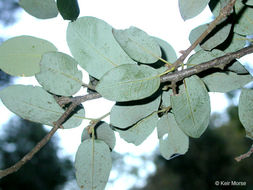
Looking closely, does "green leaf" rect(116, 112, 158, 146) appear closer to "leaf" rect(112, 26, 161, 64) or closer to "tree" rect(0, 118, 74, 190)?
"leaf" rect(112, 26, 161, 64)

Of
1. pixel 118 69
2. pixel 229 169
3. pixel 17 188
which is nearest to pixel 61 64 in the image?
pixel 118 69

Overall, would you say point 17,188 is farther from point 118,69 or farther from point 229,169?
point 118,69

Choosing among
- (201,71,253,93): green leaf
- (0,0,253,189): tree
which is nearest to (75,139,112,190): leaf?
(0,0,253,189): tree

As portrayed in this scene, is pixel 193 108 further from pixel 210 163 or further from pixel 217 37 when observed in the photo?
pixel 210 163

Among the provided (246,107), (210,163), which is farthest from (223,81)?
(210,163)

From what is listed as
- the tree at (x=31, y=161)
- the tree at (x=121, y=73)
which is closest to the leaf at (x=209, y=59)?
the tree at (x=121, y=73)

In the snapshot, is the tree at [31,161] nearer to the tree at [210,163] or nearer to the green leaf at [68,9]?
the tree at [210,163]
